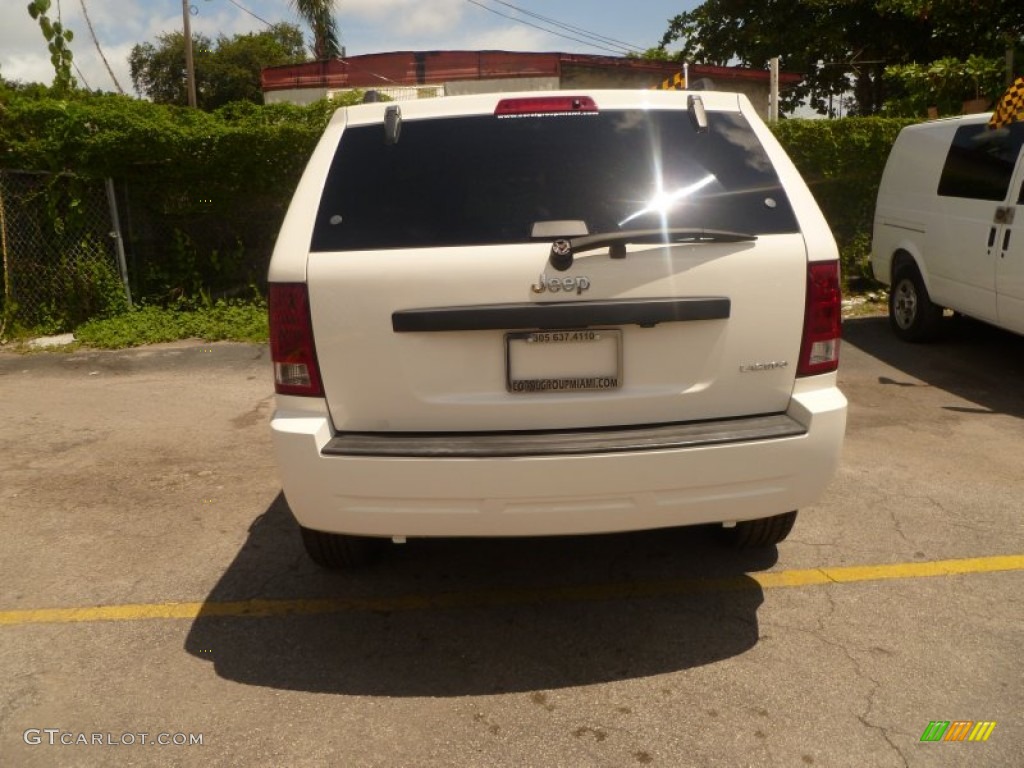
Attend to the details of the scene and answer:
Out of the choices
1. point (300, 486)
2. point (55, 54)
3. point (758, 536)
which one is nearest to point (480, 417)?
point (300, 486)

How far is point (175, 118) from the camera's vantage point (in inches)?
410

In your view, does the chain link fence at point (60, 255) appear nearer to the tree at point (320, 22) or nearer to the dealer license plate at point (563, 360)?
the dealer license plate at point (563, 360)

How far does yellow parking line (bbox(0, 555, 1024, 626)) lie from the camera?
3666 millimetres

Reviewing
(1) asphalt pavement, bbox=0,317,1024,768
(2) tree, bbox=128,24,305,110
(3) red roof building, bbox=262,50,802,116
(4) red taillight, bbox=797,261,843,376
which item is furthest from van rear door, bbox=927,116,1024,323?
(2) tree, bbox=128,24,305,110

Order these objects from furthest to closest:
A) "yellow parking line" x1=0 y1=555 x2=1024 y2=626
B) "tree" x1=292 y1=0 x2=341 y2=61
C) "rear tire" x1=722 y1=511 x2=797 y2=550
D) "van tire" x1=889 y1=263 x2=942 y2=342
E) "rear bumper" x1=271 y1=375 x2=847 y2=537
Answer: "tree" x1=292 y1=0 x2=341 y2=61 → "van tire" x1=889 y1=263 x2=942 y2=342 → "rear tire" x1=722 y1=511 x2=797 y2=550 → "yellow parking line" x1=0 y1=555 x2=1024 y2=626 → "rear bumper" x1=271 y1=375 x2=847 y2=537

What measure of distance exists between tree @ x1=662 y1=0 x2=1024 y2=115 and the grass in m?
16.2

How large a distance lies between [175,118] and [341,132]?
8.01 m

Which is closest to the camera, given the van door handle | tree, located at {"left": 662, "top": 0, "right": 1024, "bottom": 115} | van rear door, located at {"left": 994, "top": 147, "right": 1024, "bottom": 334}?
van rear door, located at {"left": 994, "top": 147, "right": 1024, "bottom": 334}

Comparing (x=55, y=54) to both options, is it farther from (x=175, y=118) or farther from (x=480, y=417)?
(x=480, y=417)

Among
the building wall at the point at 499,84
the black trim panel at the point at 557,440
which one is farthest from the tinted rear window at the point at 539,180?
the building wall at the point at 499,84

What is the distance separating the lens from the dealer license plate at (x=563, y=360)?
10.00ft

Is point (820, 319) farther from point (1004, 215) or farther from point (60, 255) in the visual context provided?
point (60, 255)

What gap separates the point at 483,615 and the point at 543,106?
2.02 metres

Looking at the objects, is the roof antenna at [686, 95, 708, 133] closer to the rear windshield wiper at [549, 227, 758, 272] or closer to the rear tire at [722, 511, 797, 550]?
the rear windshield wiper at [549, 227, 758, 272]
